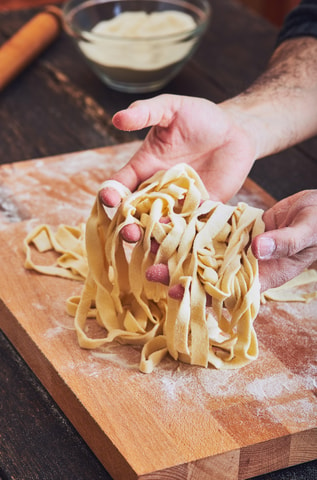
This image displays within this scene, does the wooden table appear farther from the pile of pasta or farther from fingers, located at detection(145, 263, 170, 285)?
fingers, located at detection(145, 263, 170, 285)

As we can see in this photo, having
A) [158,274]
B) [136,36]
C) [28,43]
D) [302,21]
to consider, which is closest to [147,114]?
[158,274]

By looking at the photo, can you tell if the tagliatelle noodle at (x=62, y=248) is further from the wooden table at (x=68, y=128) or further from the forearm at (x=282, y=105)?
the forearm at (x=282, y=105)

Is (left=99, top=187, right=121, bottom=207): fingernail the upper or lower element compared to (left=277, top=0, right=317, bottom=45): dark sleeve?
upper

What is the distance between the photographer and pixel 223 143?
184 centimetres

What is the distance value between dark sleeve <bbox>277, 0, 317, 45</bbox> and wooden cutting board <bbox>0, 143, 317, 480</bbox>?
877 millimetres

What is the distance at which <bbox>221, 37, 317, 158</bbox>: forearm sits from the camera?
1953 mm

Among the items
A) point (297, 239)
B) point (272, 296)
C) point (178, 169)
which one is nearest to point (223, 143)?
point (178, 169)

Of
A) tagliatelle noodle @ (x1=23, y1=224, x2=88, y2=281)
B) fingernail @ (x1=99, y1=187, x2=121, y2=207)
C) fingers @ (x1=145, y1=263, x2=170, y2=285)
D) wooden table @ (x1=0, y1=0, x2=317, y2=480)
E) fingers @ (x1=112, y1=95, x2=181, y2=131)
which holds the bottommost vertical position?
wooden table @ (x1=0, y1=0, x2=317, y2=480)

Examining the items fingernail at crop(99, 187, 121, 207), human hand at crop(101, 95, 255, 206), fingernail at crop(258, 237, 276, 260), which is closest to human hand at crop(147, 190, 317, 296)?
fingernail at crop(258, 237, 276, 260)

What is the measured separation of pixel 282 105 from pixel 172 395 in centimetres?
91

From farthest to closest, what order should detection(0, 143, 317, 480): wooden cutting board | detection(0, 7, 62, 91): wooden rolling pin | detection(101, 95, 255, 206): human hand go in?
detection(0, 7, 62, 91): wooden rolling pin, detection(101, 95, 255, 206): human hand, detection(0, 143, 317, 480): wooden cutting board

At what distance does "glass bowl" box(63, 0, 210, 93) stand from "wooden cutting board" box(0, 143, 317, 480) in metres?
0.81

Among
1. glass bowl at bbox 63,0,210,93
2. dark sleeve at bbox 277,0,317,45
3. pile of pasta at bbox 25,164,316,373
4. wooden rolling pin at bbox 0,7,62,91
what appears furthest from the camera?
wooden rolling pin at bbox 0,7,62,91

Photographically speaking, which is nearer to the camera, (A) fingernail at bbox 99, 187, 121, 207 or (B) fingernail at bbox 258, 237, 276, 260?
(B) fingernail at bbox 258, 237, 276, 260
